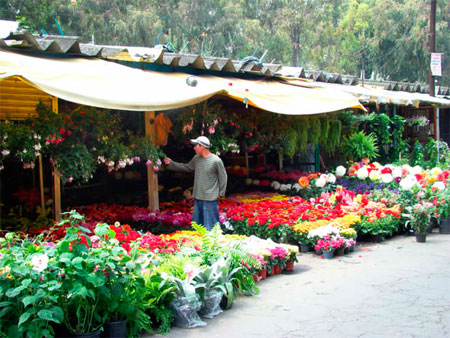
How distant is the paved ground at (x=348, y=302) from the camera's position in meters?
4.93

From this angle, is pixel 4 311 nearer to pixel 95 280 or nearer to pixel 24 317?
pixel 24 317

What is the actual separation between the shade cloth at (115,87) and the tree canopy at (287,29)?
2254 cm

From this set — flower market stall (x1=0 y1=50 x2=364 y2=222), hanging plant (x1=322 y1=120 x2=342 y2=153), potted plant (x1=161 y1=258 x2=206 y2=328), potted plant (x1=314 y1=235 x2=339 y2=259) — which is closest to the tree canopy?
hanging plant (x1=322 y1=120 x2=342 y2=153)

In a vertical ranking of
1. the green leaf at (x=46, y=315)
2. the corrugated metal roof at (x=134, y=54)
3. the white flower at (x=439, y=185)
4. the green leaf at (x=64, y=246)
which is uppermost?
the corrugated metal roof at (x=134, y=54)

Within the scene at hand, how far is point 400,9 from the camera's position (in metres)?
36.5

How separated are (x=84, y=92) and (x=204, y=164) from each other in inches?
103

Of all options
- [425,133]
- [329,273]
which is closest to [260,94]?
[329,273]

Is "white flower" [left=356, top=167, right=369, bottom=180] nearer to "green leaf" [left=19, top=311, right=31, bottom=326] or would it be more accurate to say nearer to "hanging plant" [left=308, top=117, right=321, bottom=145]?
"hanging plant" [left=308, top=117, right=321, bottom=145]

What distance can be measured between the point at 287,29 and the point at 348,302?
3595 cm

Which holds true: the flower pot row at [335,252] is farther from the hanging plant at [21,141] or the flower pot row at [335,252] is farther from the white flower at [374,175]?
the hanging plant at [21,141]

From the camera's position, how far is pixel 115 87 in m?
7.02

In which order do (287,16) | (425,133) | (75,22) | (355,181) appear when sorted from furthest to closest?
(287,16) < (75,22) < (425,133) < (355,181)

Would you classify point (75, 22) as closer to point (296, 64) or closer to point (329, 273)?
point (296, 64)

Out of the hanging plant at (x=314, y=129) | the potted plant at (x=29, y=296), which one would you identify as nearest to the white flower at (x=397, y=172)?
the hanging plant at (x=314, y=129)
